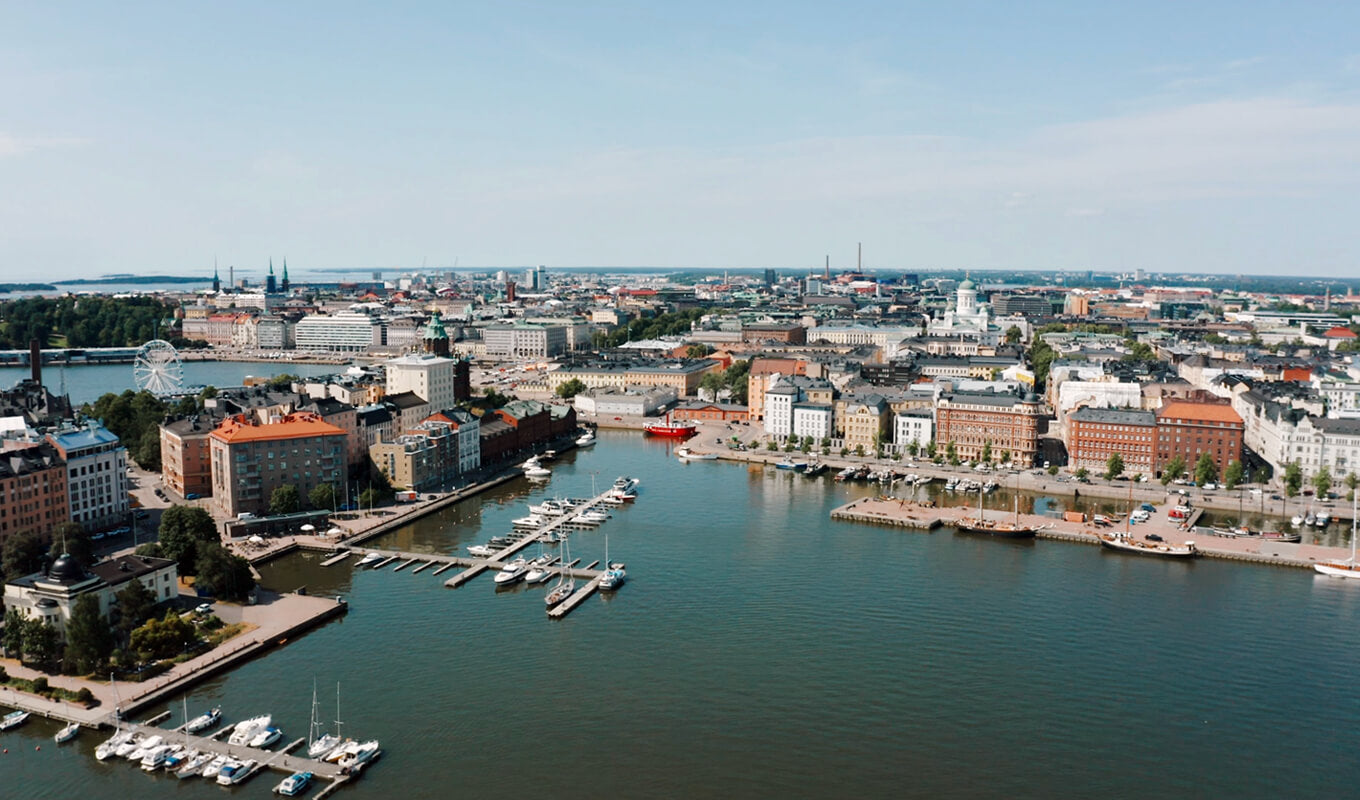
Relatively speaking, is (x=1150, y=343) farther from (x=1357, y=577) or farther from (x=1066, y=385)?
(x=1357, y=577)

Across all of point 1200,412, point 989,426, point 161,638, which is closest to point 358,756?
point 161,638

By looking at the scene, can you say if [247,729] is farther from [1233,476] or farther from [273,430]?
[1233,476]

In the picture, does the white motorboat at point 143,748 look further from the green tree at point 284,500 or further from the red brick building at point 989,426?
the red brick building at point 989,426

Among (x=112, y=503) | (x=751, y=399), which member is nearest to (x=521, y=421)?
(x=751, y=399)

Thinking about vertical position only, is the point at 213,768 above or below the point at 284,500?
below

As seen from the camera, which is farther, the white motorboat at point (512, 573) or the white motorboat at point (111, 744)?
the white motorboat at point (512, 573)

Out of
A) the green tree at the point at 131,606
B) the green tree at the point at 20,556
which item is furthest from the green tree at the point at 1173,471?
the green tree at the point at 20,556

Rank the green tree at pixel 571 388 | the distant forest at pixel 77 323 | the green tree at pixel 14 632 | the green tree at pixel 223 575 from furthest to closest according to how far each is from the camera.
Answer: the distant forest at pixel 77 323, the green tree at pixel 571 388, the green tree at pixel 223 575, the green tree at pixel 14 632
